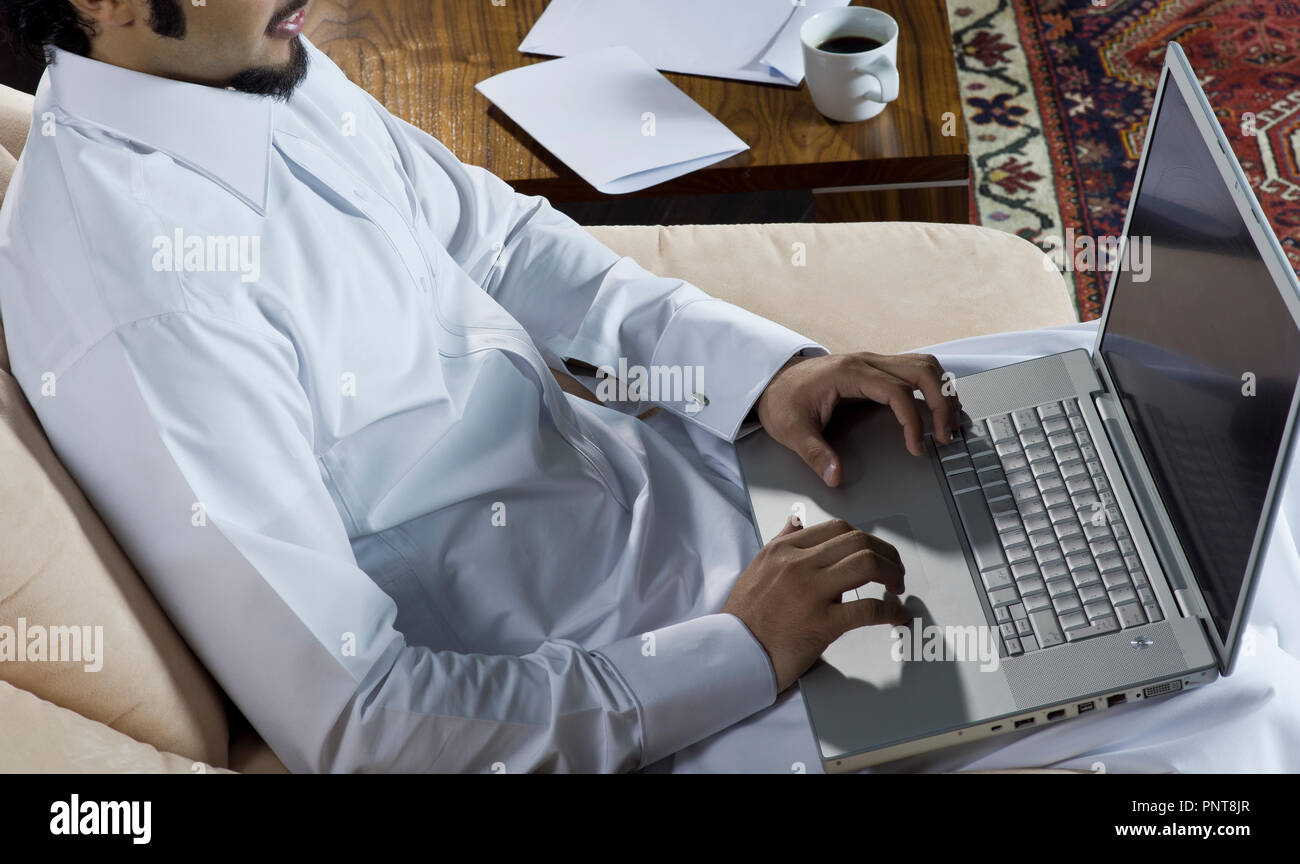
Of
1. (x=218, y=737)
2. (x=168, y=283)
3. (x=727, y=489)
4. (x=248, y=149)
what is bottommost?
(x=218, y=737)

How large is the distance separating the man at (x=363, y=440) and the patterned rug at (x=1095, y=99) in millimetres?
1191

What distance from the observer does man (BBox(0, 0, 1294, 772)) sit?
2.47 ft

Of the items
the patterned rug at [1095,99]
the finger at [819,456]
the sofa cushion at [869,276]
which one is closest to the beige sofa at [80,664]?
the finger at [819,456]

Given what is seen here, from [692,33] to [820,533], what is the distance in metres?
0.88

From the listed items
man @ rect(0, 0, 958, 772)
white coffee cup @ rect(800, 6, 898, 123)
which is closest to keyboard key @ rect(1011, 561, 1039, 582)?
man @ rect(0, 0, 958, 772)

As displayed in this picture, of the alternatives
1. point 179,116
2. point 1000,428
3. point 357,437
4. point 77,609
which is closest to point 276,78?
point 179,116

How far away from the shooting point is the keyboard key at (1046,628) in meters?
0.82

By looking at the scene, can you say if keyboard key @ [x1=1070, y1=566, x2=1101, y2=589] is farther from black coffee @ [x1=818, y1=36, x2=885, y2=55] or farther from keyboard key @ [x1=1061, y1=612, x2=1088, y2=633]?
black coffee @ [x1=818, y1=36, x2=885, y2=55]

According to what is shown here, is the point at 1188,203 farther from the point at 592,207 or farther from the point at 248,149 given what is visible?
the point at 592,207

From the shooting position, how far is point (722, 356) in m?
1.10

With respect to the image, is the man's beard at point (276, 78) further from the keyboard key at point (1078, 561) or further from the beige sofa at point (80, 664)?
the keyboard key at point (1078, 561)
